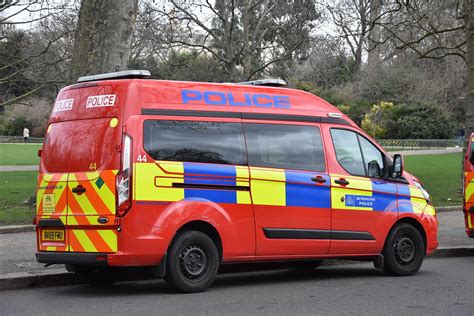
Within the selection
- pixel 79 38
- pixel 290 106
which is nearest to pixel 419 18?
pixel 79 38

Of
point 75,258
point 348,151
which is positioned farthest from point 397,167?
point 75,258

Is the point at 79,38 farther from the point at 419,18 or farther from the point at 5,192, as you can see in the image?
the point at 419,18

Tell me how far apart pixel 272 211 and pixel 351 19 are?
888 inches

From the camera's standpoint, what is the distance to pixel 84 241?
8484mm

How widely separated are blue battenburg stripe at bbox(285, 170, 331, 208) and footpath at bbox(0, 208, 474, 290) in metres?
2.73

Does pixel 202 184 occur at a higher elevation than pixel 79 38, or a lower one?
lower

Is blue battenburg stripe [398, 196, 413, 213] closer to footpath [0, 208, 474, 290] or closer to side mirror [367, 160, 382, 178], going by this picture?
side mirror [367, 160, 382, 178]

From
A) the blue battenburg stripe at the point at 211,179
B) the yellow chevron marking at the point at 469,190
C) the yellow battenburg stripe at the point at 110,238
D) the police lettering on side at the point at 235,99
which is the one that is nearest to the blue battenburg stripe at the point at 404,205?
the police lettering on side at the point at 235,99

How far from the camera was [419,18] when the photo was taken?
2294 centimetres

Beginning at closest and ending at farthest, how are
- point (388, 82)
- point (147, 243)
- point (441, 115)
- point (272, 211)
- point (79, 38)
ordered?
1. point (147, 243)
2. point (272, 211)
3. point (79, 38)
4. point (441, 115)
5. point (388, 82)

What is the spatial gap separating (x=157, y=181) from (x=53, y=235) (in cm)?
137

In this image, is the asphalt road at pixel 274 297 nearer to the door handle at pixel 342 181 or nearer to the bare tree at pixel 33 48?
the door handle at pixel 342 181

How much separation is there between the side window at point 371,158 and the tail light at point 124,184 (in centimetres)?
345

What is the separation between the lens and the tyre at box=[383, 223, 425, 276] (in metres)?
10.5
